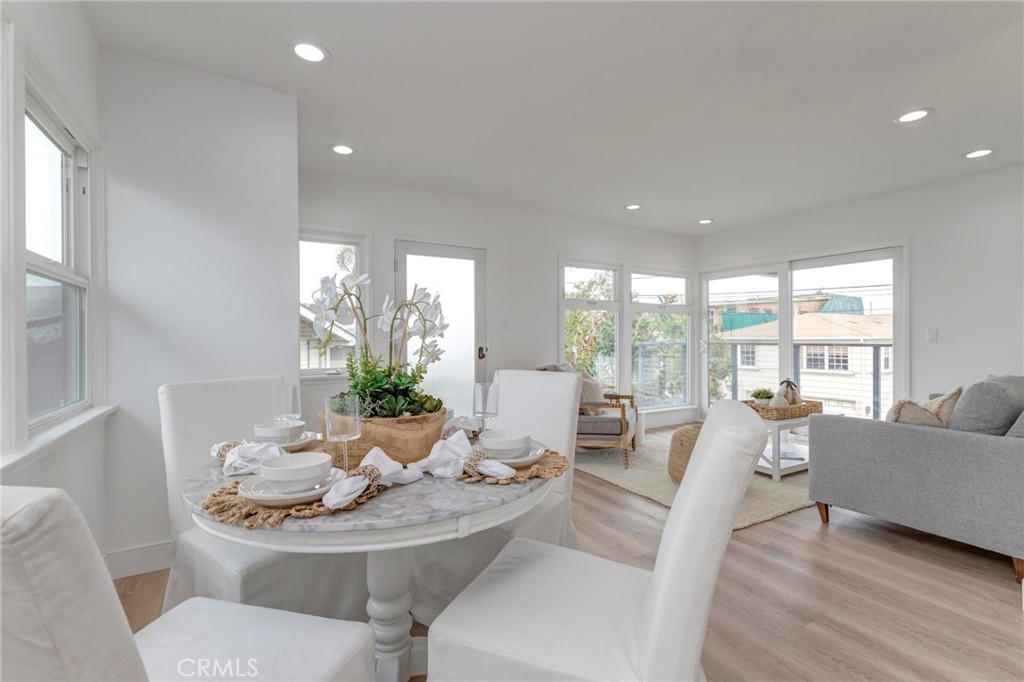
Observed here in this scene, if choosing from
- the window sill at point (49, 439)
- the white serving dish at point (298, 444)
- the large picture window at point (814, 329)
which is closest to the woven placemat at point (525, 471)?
the white serving dish at point (298, 444)

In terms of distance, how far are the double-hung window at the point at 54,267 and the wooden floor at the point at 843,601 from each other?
97 cm

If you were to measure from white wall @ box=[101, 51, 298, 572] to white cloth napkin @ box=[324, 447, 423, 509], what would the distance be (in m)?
1.58

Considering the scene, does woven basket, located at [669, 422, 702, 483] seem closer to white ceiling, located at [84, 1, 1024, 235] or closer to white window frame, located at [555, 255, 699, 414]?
white window frame, located at [555, 255, 699, 414]

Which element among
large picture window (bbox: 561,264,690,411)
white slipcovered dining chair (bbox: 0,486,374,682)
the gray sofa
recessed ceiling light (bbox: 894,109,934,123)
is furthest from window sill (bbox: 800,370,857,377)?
white slipcovered dining chair (bbox: 0,486,374,682)

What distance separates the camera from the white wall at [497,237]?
12.6 feet

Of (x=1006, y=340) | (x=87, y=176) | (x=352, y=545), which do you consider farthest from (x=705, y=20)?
(x=1006, y=340)

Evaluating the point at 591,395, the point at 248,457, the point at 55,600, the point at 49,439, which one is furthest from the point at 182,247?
the point at 591,395

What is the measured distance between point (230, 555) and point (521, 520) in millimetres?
967

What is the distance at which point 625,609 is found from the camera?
1.09 meters

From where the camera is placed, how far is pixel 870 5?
1870 millimetres

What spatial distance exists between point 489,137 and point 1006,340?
4.38 metres

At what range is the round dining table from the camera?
952 mm

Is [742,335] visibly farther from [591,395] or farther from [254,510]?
[254,510]

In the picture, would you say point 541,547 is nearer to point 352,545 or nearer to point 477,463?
point 477,463
